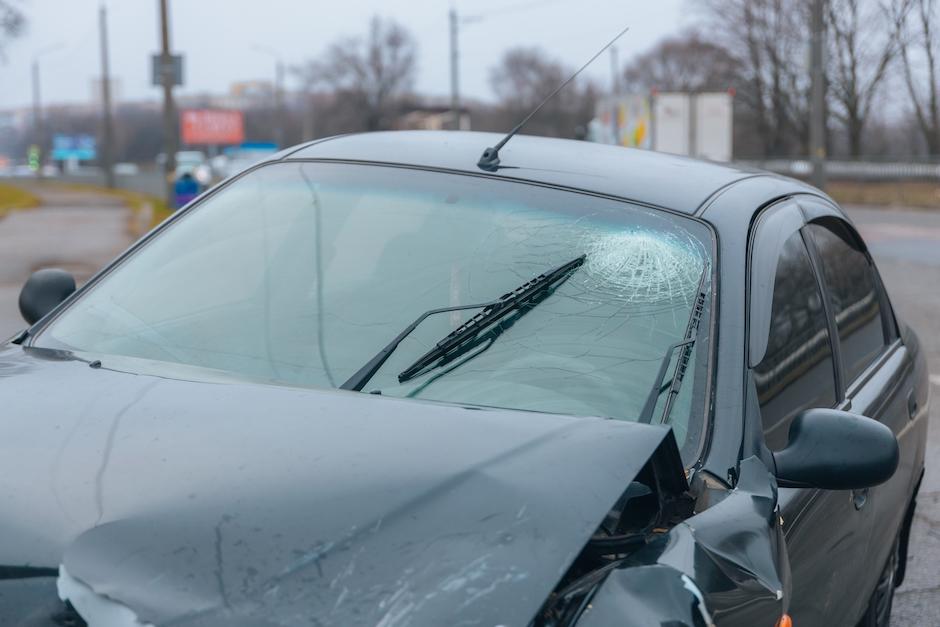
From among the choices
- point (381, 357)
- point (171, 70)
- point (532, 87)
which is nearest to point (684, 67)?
point (532, 87)

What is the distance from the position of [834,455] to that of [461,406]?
0.73m

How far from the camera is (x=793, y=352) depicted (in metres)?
2.74

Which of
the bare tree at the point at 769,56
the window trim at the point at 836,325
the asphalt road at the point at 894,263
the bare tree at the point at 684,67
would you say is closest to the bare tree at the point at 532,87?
the bare tree at the point at 684,67

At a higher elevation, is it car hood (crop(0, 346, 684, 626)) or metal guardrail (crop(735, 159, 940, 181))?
car hood (crop(0, 346, 684, 626))

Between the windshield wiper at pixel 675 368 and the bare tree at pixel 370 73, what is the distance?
100669mm

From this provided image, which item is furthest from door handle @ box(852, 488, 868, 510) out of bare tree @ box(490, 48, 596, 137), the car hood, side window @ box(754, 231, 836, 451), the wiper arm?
bare tree @ box(490, 48, 596, 137)

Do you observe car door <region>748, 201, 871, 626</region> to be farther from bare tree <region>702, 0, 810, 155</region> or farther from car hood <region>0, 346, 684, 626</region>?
bare tree <region>702, 0, 810, 155</region>

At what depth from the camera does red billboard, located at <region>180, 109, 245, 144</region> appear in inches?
3866

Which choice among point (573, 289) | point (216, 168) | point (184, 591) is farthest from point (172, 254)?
point (216, 168)

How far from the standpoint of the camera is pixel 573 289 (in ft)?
8.32

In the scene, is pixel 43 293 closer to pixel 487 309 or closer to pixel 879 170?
pixel 487 309

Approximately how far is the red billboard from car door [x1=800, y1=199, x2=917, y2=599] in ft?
319

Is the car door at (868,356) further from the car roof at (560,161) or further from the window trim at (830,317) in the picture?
the car roof at (560,161)

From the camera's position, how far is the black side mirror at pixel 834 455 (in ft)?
7.36
